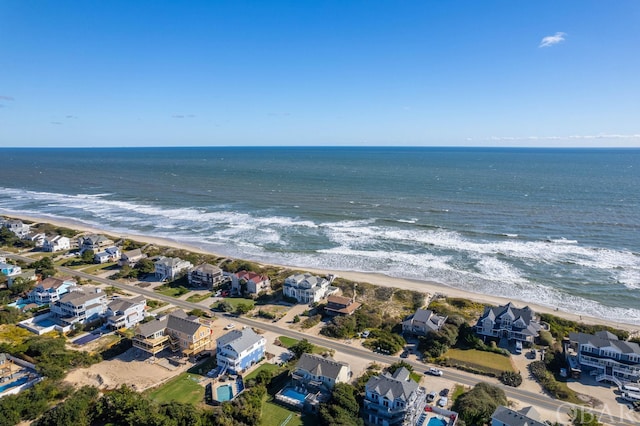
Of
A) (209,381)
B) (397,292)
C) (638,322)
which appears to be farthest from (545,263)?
(209,381)

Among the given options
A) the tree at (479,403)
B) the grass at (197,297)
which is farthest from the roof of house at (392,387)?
the grass at (197,297)

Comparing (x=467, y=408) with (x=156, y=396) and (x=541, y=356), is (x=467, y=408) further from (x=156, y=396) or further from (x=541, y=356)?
(x=156, y=396)

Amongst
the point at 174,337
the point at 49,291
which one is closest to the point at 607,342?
the point at 174,337

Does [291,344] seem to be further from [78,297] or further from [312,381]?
[78,297]

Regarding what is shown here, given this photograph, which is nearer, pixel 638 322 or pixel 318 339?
pixel 318 339

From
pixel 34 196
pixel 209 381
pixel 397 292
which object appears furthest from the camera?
pixel 34 196

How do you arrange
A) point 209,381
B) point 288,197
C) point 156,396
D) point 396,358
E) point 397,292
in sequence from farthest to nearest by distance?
point 288,197, point 397,292, point 396,358, point 209,381, point 156,396
